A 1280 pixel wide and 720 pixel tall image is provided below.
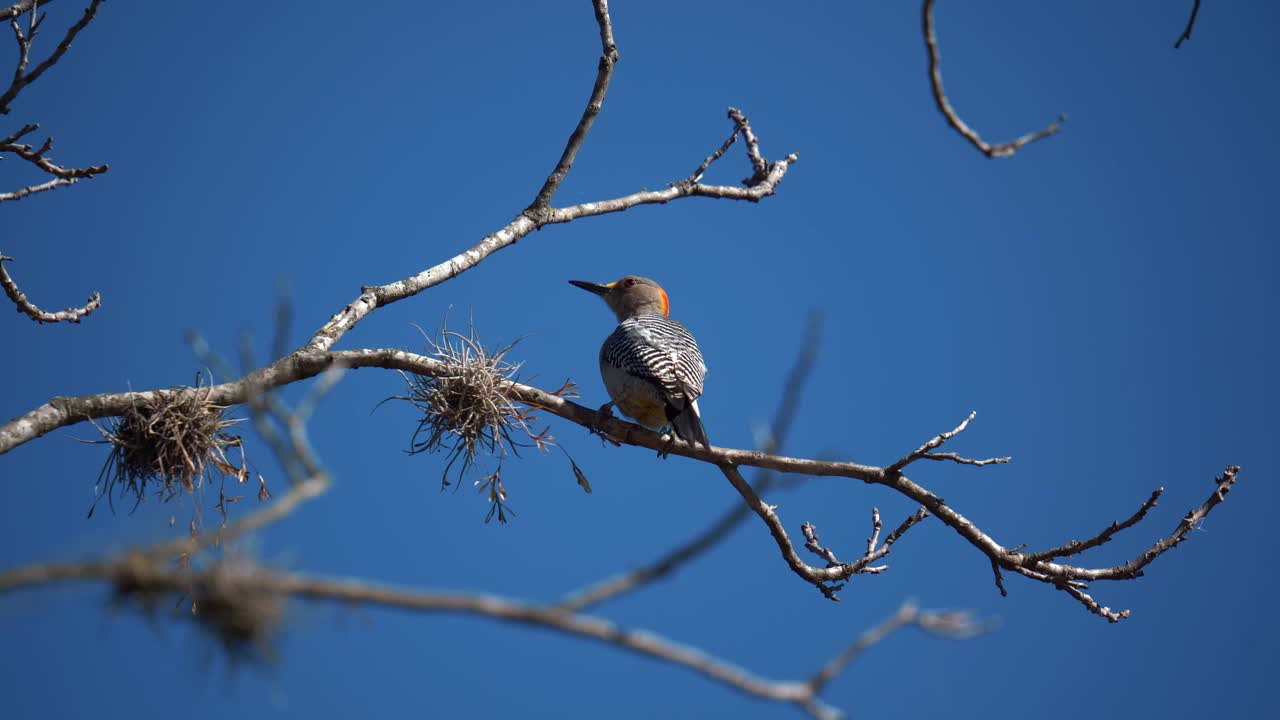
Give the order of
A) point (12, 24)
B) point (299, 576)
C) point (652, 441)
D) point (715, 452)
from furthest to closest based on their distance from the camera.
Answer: point (652, 441), point (715, 452), point (12, 24), point (299, 576)

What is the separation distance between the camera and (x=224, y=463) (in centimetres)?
492

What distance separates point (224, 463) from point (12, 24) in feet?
7.48

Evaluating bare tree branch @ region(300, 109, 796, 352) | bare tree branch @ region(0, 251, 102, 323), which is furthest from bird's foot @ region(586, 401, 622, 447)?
bare tree branch @ region(0, 251, 102, 323)

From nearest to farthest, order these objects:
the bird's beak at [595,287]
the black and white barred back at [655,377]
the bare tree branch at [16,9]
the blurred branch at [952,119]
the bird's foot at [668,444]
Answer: the blurred branch at [952,119] < the bare tree branch at [16,9] < the bird's foot at [668,444] < the black and white barred back at [655,377] < the bird's beak at [595,287]

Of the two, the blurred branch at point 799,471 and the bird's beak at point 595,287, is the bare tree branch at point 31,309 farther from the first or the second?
the bird's beak at point 595,287

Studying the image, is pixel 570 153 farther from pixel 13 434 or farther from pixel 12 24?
pixel 13 434

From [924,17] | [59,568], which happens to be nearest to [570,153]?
[924,17]

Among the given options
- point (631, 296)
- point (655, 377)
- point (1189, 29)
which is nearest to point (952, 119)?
point (1189, 29)

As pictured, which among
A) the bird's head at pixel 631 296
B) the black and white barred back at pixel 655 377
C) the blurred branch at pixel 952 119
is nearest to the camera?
the blurred branch at pixel 952 119

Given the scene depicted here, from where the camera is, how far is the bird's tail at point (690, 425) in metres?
5.64

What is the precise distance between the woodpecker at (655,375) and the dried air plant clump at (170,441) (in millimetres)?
2295

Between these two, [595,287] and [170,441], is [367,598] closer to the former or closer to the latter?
[170,441]

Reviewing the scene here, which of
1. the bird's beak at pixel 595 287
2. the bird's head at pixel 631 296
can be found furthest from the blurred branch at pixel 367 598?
the bird's beak at pixel 595 287

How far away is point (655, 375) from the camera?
6109 millimetres
